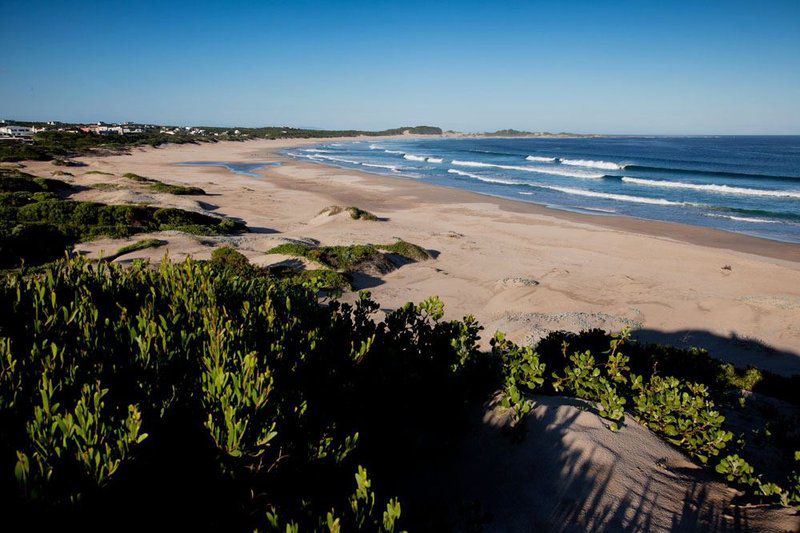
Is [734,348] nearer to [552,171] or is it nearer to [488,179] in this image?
[488,179]

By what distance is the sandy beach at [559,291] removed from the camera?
12.0 ft

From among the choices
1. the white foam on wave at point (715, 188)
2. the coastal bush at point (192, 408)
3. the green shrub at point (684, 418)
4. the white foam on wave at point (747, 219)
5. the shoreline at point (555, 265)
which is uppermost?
the white foam on wave at point (715, 188)

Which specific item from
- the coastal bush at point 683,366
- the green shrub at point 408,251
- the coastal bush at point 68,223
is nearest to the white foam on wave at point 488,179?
the green shrub at point 408,251

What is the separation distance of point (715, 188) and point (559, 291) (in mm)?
37281

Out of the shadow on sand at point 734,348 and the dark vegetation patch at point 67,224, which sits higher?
the dark vegetation patch at point 67,224

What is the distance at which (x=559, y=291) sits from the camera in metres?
13.8

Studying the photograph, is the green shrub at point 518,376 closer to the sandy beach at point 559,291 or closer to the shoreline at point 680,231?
the sandy beach at point 559,291

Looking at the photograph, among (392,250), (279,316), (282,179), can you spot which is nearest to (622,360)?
(279,316)

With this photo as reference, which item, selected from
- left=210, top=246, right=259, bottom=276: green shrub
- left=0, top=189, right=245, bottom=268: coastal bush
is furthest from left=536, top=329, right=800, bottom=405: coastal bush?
left=0, top=189, right=245, bottom=268: coastal bush

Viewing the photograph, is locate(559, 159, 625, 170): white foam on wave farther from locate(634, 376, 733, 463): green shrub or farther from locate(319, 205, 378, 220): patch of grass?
locate(634, 376, 733, 463): green shrub

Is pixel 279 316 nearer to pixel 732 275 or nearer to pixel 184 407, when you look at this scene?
pixel 184 407

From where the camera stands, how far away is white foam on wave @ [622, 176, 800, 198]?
3793cm

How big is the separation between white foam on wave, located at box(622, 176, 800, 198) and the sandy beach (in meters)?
19.8

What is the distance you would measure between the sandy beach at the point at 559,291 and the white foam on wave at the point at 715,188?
19820 mm
